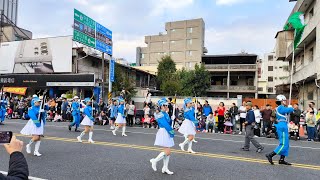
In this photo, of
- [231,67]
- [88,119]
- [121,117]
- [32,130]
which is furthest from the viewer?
[231,67]

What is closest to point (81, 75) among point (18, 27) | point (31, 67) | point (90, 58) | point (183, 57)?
point (90, 58)

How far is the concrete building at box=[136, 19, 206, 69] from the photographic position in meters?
63.4

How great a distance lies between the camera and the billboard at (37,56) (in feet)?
115

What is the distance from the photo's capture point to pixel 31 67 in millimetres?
37500

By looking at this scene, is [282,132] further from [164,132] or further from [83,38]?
[83,38]

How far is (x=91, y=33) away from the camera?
27.0 metres

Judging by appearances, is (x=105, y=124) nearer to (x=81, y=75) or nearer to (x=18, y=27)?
(x=81, y=75)

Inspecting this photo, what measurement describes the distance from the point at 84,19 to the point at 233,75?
33567 mm

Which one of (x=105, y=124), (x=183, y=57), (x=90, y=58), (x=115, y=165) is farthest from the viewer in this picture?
(x=183, y=57)

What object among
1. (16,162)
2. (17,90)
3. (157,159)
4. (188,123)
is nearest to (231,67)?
(17,90)

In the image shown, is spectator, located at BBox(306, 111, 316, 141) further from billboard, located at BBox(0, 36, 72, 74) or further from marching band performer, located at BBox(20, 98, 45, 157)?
billboard, located at BBox(0, 36, 72, 74)

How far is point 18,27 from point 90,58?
14885 millimetres

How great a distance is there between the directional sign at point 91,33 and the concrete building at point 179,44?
116ft

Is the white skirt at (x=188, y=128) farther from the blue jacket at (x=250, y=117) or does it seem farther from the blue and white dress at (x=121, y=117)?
the blue and white dress at (x=121, y=117)
